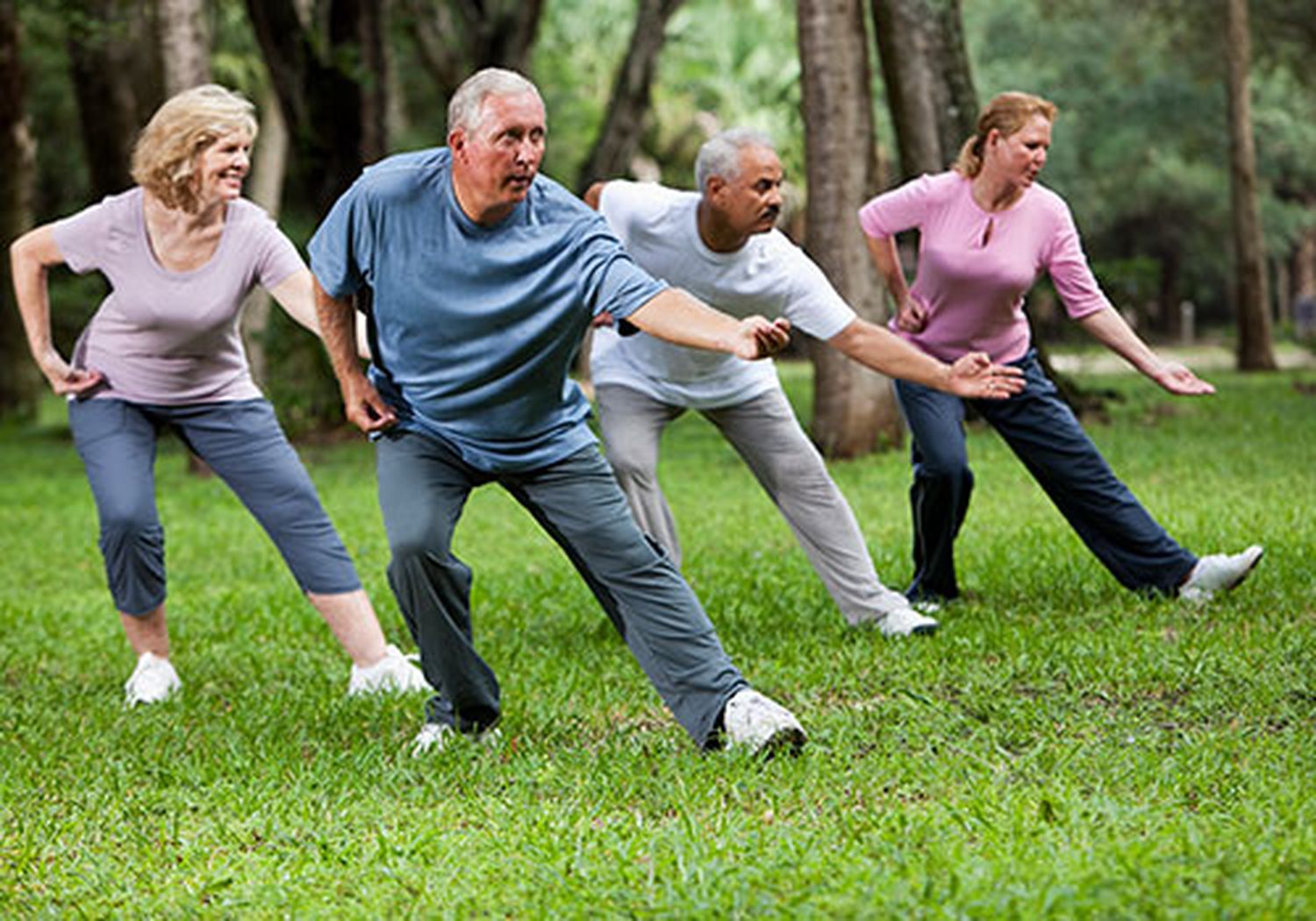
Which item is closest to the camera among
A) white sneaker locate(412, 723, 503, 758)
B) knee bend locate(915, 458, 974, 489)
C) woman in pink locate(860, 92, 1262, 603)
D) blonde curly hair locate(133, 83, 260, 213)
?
white sneaker locate(412, 723, 503, 758)

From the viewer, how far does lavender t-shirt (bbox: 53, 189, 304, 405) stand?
294 inches

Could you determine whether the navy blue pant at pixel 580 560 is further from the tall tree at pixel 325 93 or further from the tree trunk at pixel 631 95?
the tree trunk at pixel 631 95

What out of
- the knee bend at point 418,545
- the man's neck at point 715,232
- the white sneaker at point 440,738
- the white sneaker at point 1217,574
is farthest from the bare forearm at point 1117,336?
the knee bend at point 418,545

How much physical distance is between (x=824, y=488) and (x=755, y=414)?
1.45 ft

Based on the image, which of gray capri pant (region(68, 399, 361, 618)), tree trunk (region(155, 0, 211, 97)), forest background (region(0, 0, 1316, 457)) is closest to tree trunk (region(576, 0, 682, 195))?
forest background (region(0, 0, 1316, 457))

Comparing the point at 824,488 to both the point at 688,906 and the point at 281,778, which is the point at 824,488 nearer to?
the point at 281,778

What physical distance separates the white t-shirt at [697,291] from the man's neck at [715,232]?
0.02 metres

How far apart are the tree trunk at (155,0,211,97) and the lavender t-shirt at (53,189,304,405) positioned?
34.0 feet

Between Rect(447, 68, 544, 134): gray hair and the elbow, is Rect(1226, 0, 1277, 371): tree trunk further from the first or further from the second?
Rect(447, 68, 544, 134): gray hair

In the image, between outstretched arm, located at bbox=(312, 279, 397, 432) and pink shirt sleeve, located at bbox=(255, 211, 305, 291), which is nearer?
outstretched arm, located at bbox=(312, 279, 397, 432)

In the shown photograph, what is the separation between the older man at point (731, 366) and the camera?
283 inches

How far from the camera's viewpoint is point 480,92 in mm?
5621

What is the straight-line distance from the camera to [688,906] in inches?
175

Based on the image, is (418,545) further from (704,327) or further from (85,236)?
(85,236)
